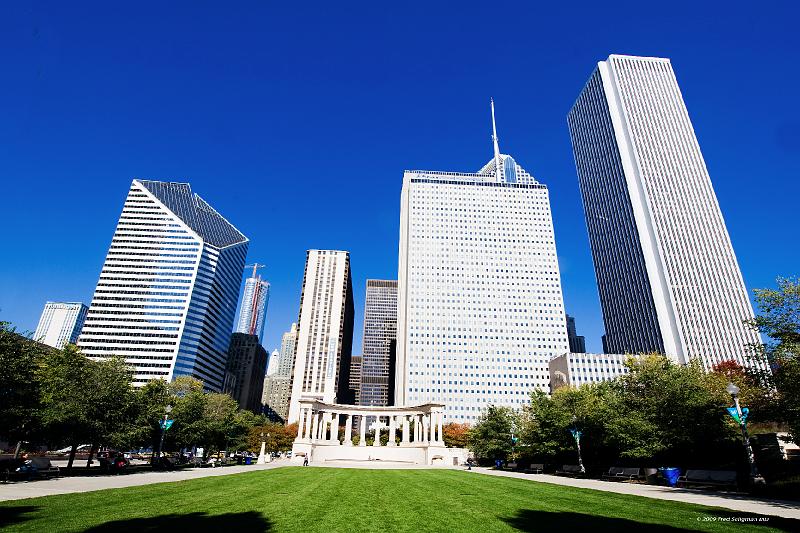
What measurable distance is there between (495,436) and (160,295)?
520 ft

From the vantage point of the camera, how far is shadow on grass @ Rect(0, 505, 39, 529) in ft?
38.3

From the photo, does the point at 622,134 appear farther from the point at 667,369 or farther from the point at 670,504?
the point at 670,504

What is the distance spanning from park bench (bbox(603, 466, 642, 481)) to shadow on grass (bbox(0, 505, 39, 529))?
36.2 metres

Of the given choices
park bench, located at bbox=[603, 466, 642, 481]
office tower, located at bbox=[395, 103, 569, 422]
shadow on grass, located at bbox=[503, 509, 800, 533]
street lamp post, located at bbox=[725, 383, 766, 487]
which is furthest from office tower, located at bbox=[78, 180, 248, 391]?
street lamp post, located at bbox=[725, 383, 766, 487]

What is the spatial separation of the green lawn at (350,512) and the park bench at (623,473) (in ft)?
48.5

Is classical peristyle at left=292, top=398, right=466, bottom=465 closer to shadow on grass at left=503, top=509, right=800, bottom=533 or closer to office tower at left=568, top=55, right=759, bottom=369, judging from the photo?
shadow on grass at left=503, top=509, right=800, bottom=533

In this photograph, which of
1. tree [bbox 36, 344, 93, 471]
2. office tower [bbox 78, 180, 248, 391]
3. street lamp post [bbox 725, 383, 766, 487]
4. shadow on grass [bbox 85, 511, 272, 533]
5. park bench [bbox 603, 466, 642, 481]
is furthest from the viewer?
office tower [bbox 78, 180, 248, 391]

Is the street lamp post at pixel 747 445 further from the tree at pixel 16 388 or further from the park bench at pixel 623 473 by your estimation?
the tree at pixel 16 388

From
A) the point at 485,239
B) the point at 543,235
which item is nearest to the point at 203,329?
the point at 485,239

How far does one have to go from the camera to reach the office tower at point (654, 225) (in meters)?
129

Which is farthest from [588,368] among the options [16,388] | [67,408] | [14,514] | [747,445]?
[14,514]

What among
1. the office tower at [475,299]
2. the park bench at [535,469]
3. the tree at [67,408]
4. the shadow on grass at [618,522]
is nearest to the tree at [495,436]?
the park bench at [535,469]

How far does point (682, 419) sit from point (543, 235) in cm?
16887

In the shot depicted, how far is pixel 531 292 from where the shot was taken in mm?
180250
